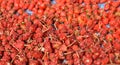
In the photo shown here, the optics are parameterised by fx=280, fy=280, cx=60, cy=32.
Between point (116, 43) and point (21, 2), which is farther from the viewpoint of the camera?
point (21, 2)

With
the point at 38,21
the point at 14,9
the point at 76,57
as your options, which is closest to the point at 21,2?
the point at 14,9

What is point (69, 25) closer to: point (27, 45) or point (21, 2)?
point (27, 45)

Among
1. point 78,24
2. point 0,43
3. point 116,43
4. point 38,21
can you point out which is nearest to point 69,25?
point 78,24

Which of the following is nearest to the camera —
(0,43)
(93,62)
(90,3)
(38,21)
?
(93,62)

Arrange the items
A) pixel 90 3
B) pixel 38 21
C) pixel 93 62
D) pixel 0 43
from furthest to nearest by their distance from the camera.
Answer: pixel 90 3 → pixel 38 21 → pixel 0 43 → pixel 93 62

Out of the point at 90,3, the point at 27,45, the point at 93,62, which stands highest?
the point at 90,3

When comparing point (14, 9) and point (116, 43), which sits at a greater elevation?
point (14, 9)

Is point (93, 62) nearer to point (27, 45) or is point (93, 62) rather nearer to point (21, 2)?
point (27, 45)
